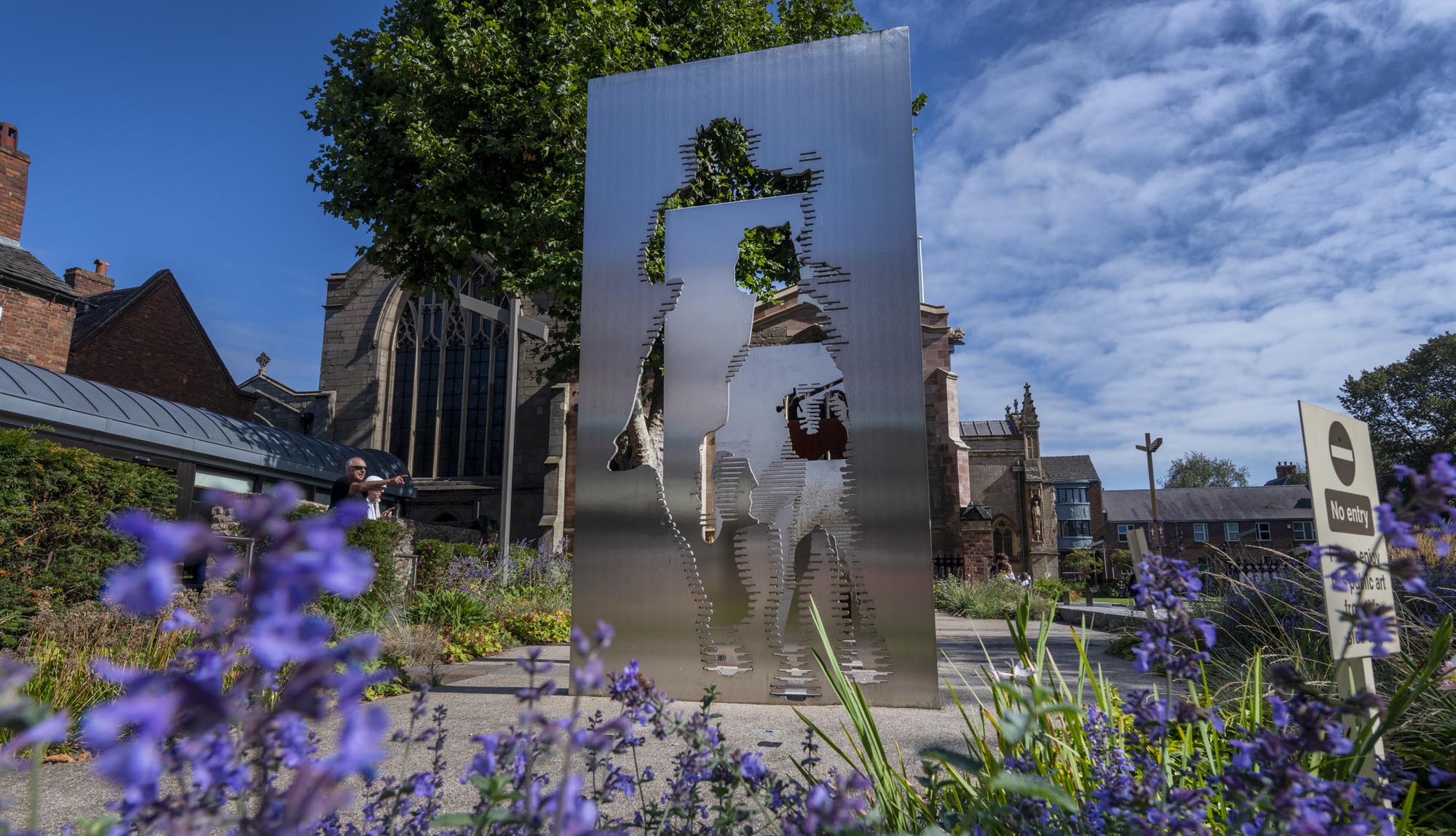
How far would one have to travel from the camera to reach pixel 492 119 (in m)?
12.9

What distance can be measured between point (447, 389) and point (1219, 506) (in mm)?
53228

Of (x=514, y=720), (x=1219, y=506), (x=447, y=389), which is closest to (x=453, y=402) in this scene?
(x=447, y=389)

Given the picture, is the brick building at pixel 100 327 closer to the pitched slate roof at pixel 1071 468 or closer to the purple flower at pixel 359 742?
the purple flower at pixel 359 742

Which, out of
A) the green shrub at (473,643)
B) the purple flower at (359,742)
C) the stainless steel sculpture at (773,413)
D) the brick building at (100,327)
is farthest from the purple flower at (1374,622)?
the brick building at (100,327)

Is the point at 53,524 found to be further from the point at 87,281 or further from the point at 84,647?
the point at 87,281

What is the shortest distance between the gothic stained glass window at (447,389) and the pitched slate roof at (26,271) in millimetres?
8510

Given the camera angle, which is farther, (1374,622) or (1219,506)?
(1219,506)

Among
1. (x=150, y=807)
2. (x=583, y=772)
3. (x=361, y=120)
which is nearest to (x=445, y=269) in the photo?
(x=361, y=120)

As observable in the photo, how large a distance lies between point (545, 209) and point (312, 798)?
1169 centimetres

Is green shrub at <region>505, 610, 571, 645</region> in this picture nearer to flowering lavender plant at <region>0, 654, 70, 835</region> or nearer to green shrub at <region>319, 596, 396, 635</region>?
green shrub at <region>319, 596, 396, 635</region>

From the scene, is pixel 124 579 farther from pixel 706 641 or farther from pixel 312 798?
pixel 706 641

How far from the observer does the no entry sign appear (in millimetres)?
2633

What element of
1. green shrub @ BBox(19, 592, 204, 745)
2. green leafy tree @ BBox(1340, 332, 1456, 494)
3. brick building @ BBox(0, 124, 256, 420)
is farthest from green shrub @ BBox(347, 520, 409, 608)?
green leafy tree @ BBox(1340, 332, 1456, 494)

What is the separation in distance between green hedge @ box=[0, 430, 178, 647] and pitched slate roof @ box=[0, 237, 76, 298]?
573 inches
